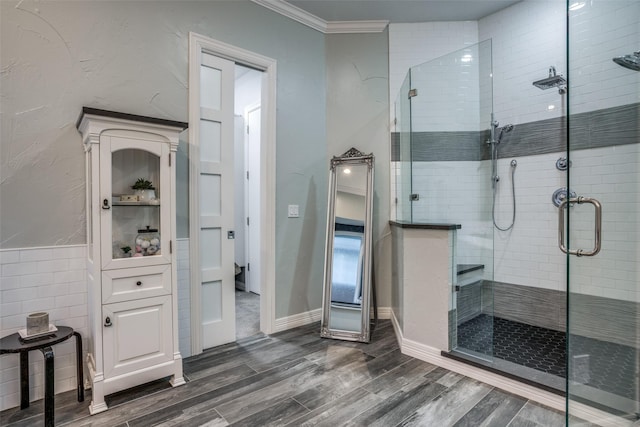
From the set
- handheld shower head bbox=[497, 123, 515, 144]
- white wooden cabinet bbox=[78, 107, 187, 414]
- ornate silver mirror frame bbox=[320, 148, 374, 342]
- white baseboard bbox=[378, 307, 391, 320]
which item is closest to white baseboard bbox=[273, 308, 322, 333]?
ornate silver mirror frame bbox=[320, 148, 374, 342]

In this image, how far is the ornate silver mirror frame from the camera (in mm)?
2799

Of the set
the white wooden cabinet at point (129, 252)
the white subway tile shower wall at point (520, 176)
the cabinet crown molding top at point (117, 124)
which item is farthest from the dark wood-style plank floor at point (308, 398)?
the cabinet crown molding top at point (117, 124)

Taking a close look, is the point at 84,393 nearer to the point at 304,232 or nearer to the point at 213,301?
the point at 213,301

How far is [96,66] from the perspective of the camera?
207cm

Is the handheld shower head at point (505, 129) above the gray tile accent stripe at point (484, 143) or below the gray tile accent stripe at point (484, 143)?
above

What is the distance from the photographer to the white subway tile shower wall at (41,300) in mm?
1818

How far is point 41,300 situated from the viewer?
6.28ft

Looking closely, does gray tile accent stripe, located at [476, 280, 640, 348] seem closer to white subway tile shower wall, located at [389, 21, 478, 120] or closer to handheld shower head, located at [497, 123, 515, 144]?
handheld shower head, located at [497, 123, 515, 144]

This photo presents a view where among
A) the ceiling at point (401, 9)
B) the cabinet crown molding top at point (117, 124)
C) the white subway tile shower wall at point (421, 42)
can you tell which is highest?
the ceiling at point (401, 9)

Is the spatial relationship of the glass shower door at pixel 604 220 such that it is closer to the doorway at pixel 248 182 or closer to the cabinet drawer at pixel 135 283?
the cabinet drawer at pixel 135 283

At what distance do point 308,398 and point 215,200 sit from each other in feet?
5.40

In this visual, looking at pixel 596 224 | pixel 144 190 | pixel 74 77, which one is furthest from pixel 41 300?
pixel 596 224

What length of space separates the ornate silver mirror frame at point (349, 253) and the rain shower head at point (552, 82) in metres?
1.52

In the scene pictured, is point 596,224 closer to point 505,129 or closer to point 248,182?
→ point 505,129
